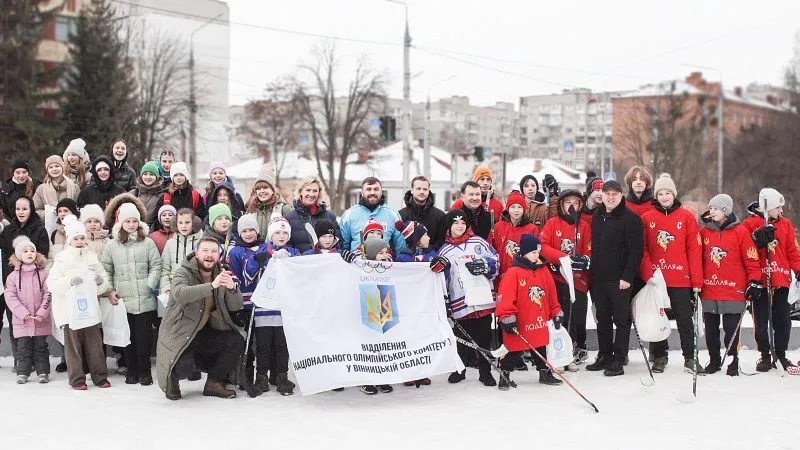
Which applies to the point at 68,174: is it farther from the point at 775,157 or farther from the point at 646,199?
the point at 775,157

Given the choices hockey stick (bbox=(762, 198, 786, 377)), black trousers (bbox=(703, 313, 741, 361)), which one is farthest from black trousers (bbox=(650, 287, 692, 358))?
hockey stick (bbox=(762, 198, 786, 377))

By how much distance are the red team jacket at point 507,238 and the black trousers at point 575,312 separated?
68 cm

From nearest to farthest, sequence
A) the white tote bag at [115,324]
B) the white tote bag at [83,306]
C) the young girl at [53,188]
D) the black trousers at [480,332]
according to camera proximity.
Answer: the white tote bag at [83,306] < the white tote bag at [115,324] < the black trousers at [480,332] < the young girl at [53,188]

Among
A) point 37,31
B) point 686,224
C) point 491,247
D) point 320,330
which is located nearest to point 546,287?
point 491,247

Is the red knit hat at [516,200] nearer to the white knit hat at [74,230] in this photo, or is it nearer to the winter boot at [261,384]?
the winter boot at [261,384]

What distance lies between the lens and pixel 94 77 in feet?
123

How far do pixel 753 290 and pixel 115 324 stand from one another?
250 inches

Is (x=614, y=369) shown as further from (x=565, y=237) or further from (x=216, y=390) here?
(x=216, y=390)

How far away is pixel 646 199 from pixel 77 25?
36.3 metres

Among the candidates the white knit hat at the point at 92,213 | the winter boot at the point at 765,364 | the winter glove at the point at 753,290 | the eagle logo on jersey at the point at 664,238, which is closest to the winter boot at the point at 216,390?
the white knit hat at the point at 92,213

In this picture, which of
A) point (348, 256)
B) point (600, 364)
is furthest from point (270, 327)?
point (600, 364)

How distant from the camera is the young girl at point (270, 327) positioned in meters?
7.51

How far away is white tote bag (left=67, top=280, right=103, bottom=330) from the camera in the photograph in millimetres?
7578

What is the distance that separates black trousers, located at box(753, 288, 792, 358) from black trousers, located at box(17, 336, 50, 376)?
7.33m
